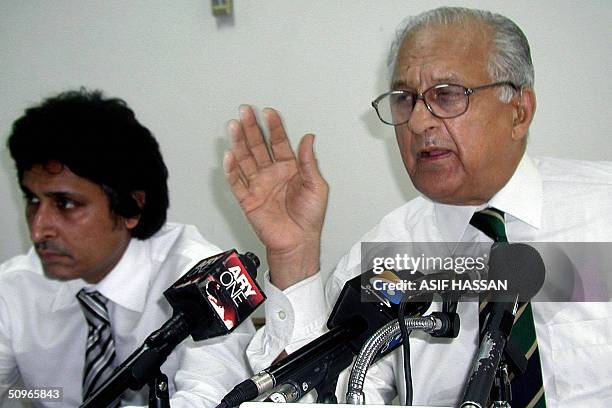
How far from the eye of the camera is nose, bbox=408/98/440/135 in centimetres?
99

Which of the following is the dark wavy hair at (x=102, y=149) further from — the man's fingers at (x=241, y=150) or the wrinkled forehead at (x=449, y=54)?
the wrinkled forehead at (x=449, y=54)

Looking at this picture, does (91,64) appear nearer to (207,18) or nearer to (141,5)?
(141,5)

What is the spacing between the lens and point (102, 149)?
132 centimetres

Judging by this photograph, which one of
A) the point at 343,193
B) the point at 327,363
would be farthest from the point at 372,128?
the point at 327,363

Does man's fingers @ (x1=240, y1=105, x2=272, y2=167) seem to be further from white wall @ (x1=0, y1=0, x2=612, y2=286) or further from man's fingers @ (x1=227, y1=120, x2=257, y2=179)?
white wall @ (x1=0, y1=0, x2=612, y2=286)

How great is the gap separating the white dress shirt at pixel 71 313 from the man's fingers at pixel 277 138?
41cm

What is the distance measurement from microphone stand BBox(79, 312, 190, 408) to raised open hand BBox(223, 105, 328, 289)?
33 centimetres

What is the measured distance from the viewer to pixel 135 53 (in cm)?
159

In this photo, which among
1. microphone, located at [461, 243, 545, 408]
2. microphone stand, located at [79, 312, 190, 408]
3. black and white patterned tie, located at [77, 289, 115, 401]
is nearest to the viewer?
microphone, located at [461, 243, 545, 408]

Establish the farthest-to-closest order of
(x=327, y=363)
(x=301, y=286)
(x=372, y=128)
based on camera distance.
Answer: (x=372, y=128) → (x=301, y=286) → (x=327, y=363)

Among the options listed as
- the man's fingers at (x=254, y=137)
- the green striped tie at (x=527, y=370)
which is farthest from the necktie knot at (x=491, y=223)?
the man's fingers at (x=254, y=137)

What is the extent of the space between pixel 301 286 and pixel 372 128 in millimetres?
634

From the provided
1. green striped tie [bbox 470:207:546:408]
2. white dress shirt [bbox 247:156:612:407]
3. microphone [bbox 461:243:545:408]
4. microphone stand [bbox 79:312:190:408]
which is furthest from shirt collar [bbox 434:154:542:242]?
microphone stand [bbox 79:312:190:408]

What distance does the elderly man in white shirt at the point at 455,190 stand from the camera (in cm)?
93
